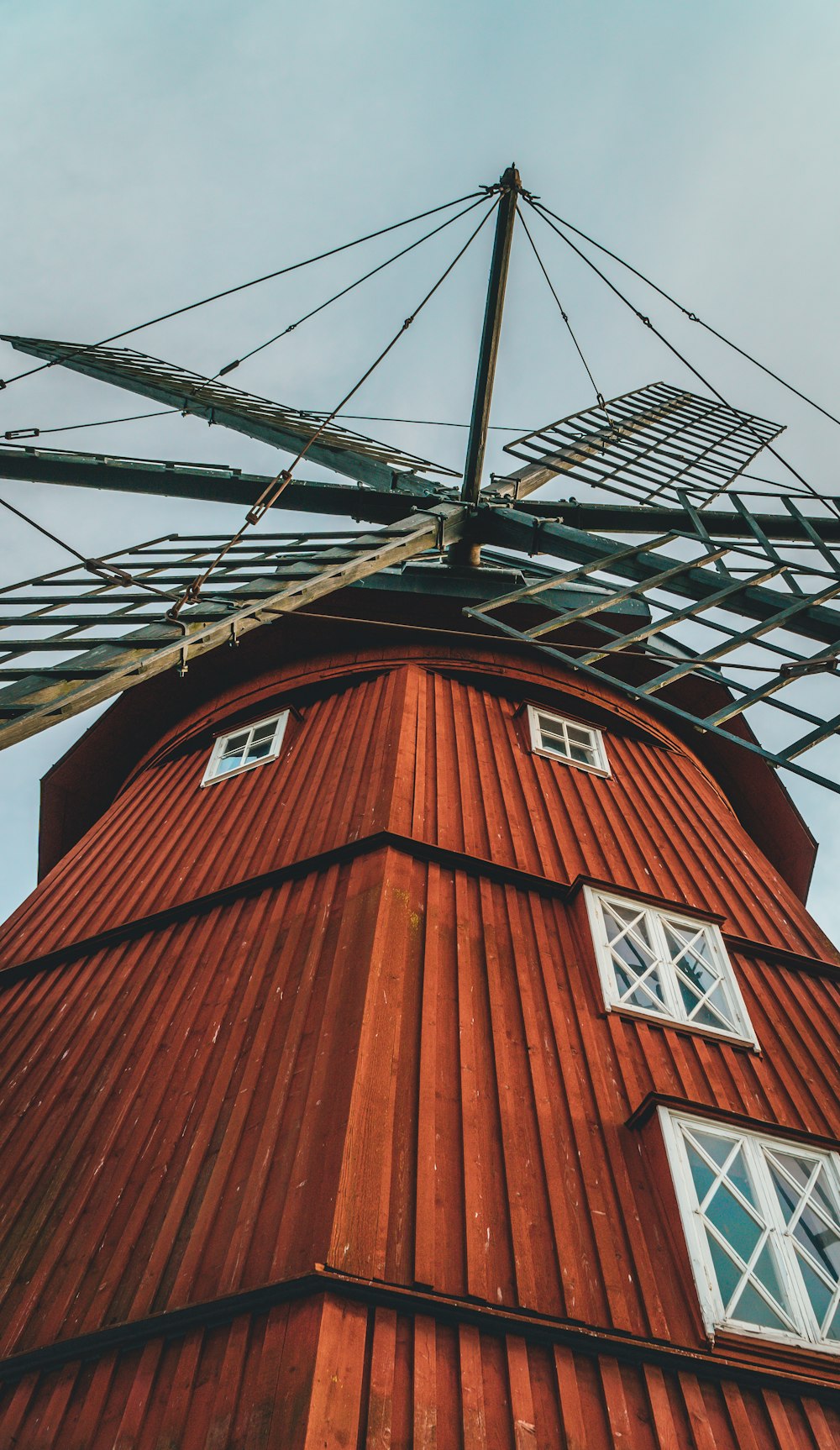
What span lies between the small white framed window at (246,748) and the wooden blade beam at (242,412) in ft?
10.8

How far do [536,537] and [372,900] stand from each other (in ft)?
14.9

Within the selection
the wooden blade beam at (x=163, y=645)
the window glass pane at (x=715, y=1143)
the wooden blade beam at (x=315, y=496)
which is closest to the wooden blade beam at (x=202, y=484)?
the wooden blade beam at (x=315, y=496)

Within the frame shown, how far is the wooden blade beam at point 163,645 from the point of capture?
4422 mm

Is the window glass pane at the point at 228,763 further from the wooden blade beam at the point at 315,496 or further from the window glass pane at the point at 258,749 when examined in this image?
the wooden blade beam at the point at 315,496

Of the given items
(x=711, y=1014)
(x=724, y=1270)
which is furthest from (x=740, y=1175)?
(x=711, y=1014)

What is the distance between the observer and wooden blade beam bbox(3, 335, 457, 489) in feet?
39.9

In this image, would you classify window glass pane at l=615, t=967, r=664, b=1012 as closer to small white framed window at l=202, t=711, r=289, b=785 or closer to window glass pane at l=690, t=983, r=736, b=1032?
window glass pane at l=690, t=983, r=736, b=1032

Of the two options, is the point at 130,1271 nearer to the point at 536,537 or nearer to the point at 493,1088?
the point at 493,1088

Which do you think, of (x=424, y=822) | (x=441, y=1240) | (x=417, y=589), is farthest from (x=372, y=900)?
(x=417, y=589)

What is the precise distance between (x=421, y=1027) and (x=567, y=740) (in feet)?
14.8

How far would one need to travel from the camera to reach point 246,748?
9.66 m

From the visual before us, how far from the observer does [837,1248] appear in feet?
17.0

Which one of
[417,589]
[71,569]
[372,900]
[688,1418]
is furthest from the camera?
[417,589]

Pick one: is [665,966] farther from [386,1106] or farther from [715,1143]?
[386,1106]
